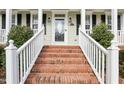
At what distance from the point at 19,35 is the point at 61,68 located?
6.78 m

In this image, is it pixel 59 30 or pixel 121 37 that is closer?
pixel 121 37

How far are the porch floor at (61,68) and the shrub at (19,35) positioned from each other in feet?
9.82

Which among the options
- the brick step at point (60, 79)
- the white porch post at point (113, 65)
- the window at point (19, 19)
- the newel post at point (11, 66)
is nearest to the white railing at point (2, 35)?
the window at point (19, 19)

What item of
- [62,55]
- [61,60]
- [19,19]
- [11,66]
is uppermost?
[19,19]

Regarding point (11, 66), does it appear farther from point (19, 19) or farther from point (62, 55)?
point (19, 19)

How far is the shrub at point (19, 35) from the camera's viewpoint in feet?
55.0

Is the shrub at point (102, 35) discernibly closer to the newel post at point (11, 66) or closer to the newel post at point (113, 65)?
the newel post at point (113, 65)

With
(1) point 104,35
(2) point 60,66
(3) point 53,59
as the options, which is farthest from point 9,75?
(1) point 104,35

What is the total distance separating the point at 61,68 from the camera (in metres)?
10.6

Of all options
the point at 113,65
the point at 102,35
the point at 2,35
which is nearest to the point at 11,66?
the point at 113,65

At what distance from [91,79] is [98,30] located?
28.1 feet

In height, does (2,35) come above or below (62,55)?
above

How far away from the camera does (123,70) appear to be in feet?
49.2

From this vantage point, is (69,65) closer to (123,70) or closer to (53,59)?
(53,59)
